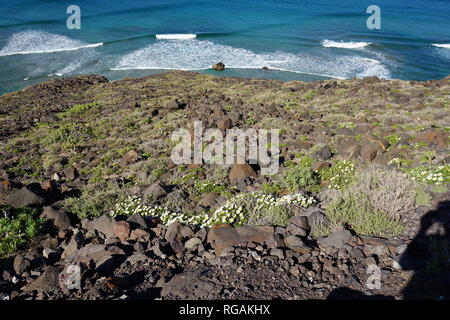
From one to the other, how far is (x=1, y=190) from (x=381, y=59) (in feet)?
108

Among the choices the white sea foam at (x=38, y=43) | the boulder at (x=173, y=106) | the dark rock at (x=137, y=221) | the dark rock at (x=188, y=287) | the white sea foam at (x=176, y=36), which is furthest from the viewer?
the white sea foam at (x=176, y=36)

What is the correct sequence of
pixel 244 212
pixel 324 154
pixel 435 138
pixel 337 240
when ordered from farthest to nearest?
pixel 324 154 < pixel 435 138 < pixel 244 212 < pixel 337 240

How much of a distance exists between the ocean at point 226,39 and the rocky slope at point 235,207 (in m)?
17.1

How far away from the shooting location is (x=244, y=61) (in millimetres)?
33500

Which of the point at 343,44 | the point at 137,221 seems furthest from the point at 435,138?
the point at 343,44

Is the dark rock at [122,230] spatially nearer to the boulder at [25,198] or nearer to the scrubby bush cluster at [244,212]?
the scrubby bush cluster at [244,212]

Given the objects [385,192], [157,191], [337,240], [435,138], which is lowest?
[157,191]

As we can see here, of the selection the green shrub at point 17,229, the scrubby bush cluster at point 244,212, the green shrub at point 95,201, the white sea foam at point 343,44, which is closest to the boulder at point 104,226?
the scrubby bush cluster at point 244,212

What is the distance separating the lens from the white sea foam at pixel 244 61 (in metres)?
31.1

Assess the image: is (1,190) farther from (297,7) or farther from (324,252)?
(297,7)

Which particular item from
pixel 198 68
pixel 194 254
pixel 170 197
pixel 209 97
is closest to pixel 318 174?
pixel 170 197

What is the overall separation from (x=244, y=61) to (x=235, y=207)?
28494 mm

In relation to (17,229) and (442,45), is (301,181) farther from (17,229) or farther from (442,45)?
(442,45)
